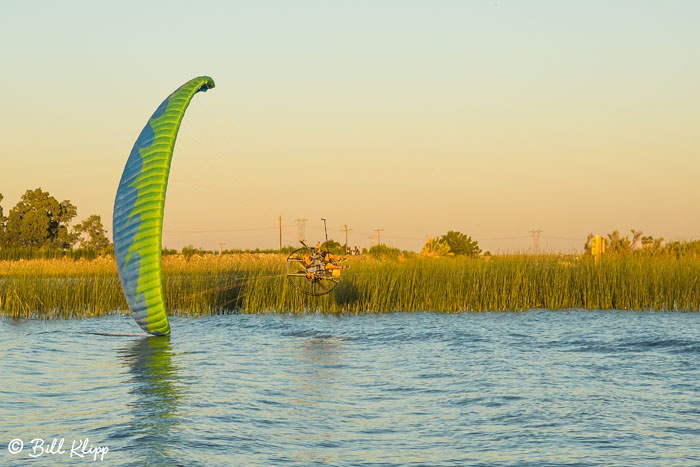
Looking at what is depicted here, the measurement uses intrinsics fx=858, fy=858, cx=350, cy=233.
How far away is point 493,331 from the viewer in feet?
53.7

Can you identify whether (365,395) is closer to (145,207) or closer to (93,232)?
(145,207)

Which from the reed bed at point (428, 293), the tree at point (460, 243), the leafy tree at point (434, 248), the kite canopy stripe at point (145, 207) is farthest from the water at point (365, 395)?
the tree at point (460, 243)

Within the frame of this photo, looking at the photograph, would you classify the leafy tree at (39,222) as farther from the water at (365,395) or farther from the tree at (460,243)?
the water at (365,395)

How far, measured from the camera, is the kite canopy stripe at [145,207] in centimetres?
1335

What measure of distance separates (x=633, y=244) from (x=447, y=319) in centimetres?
1160

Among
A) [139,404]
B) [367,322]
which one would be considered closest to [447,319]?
[367,322]

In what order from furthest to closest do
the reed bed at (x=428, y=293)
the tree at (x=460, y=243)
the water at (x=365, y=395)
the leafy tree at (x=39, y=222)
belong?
1. the leafy tree at (x=39, y=222)
2. the tree at (x=460, y=243)
3. the reed bed at (x=428, y=293)
4. the water at (x=365, y=395)

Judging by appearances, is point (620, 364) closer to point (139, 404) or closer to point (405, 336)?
point (405, 336)

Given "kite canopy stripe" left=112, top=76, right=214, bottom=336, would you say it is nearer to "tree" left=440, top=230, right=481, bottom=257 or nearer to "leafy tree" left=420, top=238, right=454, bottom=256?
"leafy tree" left=420, top=238, right=454, bottom=256

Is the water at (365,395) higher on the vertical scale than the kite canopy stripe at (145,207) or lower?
lower

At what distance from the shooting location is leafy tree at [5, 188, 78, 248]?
2554 inches

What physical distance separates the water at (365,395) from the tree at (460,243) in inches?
Answer: 1260

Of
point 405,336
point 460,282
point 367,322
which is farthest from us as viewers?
point 460,282

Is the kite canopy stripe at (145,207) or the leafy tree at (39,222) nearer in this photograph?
the kite canopy stripe at (145,207)
